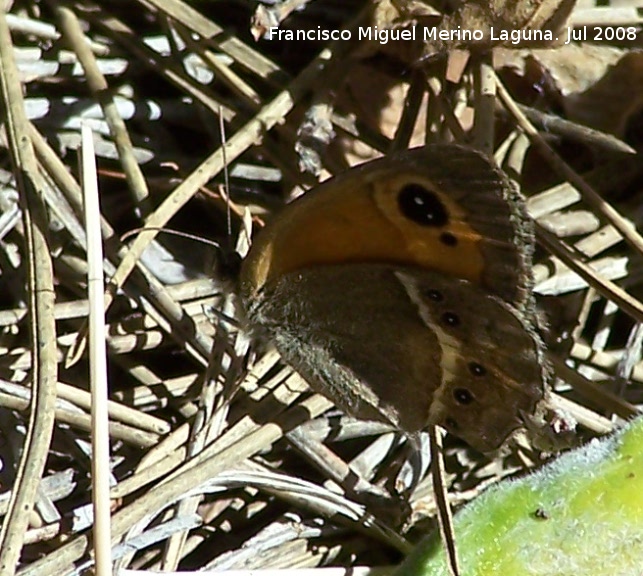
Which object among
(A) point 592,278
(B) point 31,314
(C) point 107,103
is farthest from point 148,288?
(A) point 592,278

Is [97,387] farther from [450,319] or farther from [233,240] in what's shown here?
[233,240]

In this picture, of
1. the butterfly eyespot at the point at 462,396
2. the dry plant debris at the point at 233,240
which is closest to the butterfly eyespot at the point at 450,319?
the butterfly eyespot at the point at 462,396

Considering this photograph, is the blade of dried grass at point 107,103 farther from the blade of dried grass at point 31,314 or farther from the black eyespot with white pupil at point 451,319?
the black eyespot with white pupil at point 451,319

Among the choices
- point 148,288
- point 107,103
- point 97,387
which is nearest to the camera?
point 97,387

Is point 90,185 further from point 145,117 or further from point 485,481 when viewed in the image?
point 485,481

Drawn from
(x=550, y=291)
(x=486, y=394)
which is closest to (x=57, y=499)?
(x=486, y=394)

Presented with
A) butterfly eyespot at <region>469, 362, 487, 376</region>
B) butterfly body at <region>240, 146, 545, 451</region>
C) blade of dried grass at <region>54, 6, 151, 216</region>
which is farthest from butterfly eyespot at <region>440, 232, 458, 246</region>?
blade of dried grass at <region>54, 6, 151, 216</region>

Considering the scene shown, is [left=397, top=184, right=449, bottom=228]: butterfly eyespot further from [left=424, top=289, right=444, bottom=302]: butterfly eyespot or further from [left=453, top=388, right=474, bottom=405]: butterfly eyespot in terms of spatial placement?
[left=453, top=388, right=474, bottom=405]: butterfly eyespot
